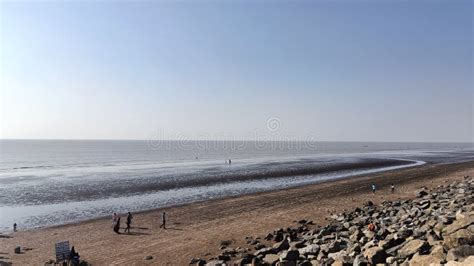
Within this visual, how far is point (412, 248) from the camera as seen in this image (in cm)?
1238

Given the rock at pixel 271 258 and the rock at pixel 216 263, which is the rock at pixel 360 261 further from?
the rock at pixel 216 263

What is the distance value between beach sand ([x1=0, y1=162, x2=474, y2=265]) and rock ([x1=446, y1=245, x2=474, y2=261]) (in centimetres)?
1224

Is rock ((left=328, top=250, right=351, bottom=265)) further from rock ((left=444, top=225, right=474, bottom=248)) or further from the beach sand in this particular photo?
the beach sand

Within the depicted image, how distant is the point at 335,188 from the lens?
45.5 metres

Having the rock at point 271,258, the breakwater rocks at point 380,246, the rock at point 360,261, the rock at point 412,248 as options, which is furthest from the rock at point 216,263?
the rock at point 412,248

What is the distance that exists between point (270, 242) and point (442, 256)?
11.9 meters

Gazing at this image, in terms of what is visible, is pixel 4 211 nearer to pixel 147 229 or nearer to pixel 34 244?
pixel 34 244

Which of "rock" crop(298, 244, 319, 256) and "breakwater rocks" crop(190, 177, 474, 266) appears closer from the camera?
"breakwater rocks" crop(190, 177, 474, 266)

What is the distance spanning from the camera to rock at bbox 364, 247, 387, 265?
1247cm

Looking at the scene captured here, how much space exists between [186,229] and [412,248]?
17238 millimetres

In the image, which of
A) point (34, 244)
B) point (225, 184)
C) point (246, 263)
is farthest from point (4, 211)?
point (246, 263)

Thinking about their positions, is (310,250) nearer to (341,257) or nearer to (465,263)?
(341,257)

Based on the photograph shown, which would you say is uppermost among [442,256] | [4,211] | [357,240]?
[442,256]

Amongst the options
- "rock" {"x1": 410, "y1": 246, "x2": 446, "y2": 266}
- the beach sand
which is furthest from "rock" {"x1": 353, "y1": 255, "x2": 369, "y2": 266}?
the beach sand
